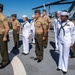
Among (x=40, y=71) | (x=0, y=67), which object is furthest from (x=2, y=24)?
(x=40, y=71)

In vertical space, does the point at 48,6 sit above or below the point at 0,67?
above

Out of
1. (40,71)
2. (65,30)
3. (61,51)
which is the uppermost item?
(65,30)

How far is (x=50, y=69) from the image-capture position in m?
6.64

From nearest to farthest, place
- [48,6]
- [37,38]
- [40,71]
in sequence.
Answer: [40,71] < [37,38] < [48,6]

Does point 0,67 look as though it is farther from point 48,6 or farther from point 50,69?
point 48,6

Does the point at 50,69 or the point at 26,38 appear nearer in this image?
the point at 50,69

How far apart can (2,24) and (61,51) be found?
1912 millimetres

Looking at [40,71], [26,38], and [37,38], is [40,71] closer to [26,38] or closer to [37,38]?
[37,38]

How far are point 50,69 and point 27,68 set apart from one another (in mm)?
706

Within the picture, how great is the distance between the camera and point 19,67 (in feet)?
22.5

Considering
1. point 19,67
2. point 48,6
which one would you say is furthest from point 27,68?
point 48,6

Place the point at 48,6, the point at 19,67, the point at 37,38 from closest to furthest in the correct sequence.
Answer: the point at 19,67
the point at 37,38
the point at 48,6

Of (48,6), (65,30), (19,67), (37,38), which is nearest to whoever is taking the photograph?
(65,30)

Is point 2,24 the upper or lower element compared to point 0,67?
upper
